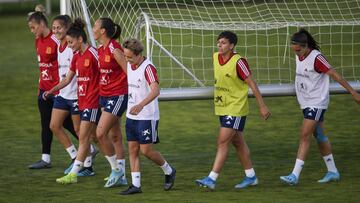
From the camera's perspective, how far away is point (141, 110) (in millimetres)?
10922

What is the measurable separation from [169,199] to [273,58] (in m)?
7.21

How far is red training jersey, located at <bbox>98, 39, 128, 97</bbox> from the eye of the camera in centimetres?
1152

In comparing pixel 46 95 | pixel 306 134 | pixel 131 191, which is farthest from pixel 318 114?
pixel 46 95

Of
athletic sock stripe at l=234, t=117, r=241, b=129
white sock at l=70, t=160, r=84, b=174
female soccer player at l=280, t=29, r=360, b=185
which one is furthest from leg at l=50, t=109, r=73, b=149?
female soccer player at l=280, t=29, r=360, b=185

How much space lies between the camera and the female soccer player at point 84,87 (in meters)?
11.8

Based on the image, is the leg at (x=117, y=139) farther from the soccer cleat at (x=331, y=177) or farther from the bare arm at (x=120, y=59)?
the soccer cleat at (x=331, y=177)

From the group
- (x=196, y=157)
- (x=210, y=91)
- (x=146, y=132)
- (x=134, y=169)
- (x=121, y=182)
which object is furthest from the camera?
(x=196, y=157)

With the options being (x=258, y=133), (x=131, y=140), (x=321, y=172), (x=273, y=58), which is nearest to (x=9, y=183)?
(x=131, y=140)

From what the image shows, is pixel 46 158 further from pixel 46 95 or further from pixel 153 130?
pixel 153 130

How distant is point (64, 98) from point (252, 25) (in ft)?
10.9

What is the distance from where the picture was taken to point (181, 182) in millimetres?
11875

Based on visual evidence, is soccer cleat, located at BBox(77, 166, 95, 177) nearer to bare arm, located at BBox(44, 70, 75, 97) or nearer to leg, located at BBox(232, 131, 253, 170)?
bare arm, located at BBox(44, 70, 75, 97)

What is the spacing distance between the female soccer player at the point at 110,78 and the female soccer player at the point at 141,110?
0.37 metres

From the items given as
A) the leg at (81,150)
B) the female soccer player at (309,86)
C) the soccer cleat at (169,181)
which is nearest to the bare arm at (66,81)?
the leg at (81,150)
